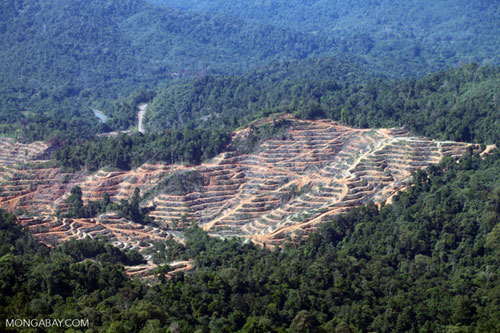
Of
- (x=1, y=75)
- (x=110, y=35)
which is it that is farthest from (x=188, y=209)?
(x=110, y=35)

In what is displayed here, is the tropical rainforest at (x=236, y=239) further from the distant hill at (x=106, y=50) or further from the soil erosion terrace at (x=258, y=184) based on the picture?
the soil erosion terrace at (x=258, y=184)

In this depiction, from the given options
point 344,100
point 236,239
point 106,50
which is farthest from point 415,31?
point 236,239

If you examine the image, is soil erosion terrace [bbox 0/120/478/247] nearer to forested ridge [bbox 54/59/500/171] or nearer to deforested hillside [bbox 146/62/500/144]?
forested ridge [bbox 54/59/500/171]

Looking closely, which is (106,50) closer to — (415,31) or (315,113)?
Result: (415,31)

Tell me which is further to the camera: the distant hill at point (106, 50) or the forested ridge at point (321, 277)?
the distant hill at point (106, 50)

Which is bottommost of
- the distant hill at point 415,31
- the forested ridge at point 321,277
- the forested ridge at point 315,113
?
the forested ridge at point 321,277

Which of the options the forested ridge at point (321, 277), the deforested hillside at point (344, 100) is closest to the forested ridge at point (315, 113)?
the deforested hillside at point (344, 100)

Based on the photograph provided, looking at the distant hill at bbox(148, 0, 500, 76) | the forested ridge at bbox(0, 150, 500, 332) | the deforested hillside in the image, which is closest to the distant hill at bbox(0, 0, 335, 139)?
the deforested hillside
